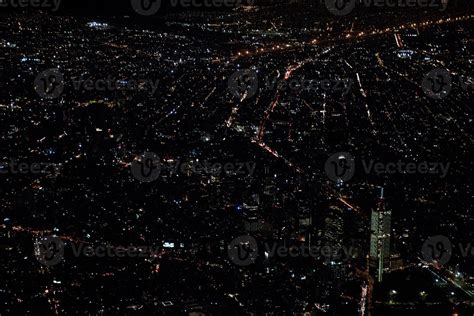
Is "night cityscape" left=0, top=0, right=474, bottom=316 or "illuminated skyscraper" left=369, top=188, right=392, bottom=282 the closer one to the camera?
"night cityscape" left=0, top=0, right=474, bottom=316

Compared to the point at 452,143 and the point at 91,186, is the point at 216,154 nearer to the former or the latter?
the point at 91,186

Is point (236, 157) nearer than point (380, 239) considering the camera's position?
No

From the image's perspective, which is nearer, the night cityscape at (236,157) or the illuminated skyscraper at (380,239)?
the night cityscape at (236,157)

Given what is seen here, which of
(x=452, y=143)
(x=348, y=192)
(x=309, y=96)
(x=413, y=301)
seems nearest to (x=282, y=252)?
(x=413, y=301)

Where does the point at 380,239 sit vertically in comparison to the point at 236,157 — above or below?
below
